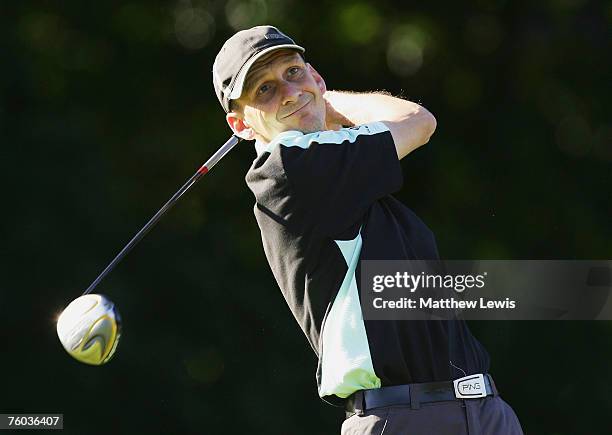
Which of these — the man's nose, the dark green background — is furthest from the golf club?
the dark green background

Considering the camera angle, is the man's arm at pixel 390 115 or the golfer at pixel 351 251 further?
the man's arm at pixel 390 115

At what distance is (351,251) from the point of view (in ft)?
8.30

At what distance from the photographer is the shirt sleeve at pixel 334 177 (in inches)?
99.8

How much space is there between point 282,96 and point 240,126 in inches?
9.1

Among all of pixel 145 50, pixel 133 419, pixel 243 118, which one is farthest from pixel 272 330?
pixel 243 118

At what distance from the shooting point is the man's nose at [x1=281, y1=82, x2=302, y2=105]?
8.80 feet

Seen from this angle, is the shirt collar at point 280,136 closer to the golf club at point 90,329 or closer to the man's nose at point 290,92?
the man's nose at point 290,92

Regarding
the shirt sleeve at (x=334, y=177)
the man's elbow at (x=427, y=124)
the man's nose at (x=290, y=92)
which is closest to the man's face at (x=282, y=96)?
the man's nose at (x=290, y=92)

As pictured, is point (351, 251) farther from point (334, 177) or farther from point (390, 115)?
point (390, 115)

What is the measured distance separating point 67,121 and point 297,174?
3320 mm

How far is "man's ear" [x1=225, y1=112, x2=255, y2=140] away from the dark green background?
9.04 ft

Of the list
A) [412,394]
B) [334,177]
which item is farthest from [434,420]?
[334,177]

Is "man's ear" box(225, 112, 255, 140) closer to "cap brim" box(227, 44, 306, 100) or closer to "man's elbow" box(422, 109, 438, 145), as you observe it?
"cap brim" box(227, 44, 306, 100)

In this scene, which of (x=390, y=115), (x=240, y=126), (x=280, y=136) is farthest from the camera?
(x=240, y=126)
